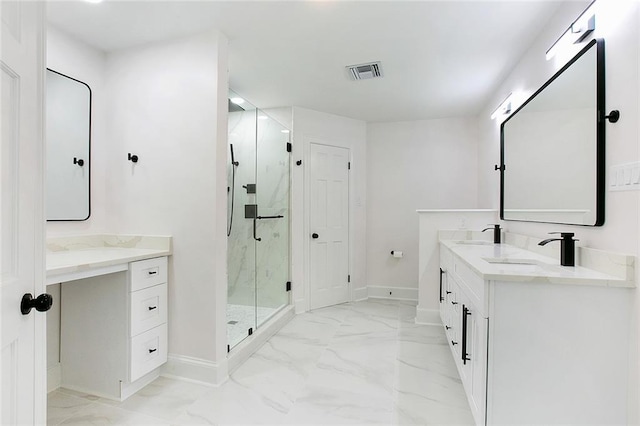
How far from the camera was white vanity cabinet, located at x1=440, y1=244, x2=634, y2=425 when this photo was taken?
4.23ft

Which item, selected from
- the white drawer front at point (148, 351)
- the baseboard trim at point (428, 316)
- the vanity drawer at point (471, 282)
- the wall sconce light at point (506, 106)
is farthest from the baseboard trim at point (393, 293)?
the white drawer front at point (148, 351)

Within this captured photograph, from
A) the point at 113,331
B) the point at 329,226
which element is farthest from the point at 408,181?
the point at 113,331

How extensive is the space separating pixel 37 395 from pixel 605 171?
7.82ft

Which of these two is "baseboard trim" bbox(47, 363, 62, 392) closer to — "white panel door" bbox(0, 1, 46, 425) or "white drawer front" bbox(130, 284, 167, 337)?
"white drawer front" bbox(130, 284, 167, 337)

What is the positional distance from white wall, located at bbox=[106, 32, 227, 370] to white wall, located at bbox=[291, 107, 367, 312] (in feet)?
4.89

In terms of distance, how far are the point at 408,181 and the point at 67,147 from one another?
3556 mm

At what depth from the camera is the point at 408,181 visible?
4.19 meters

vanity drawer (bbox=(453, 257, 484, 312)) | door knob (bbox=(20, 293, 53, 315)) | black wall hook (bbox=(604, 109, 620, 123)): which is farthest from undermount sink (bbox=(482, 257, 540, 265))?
door knob (bbox=(20, 293, 53, 315))

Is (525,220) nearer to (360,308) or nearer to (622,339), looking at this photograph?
(622,339)

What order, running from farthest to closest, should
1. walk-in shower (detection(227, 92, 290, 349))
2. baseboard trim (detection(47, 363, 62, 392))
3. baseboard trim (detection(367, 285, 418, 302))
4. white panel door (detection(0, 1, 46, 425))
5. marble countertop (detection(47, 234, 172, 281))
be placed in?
baseboard trim (detection(367, 285, 418, 302))
walk-in shower (detection(227, 92, 290, 349))
baseboard trim (detection(47, 363, 62, 392))
marble countertop (detection(47, 234, 172, 281))
white panel door (detection(0, 1, 46, 425))

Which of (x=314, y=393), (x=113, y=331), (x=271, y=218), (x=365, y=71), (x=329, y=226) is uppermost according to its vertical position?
(x=365, y=71)

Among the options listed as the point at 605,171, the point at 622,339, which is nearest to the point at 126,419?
the point at 622,339

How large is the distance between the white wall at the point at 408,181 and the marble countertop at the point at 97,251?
9.28 feet

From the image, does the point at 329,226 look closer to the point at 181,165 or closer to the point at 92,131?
the point at 181,165
